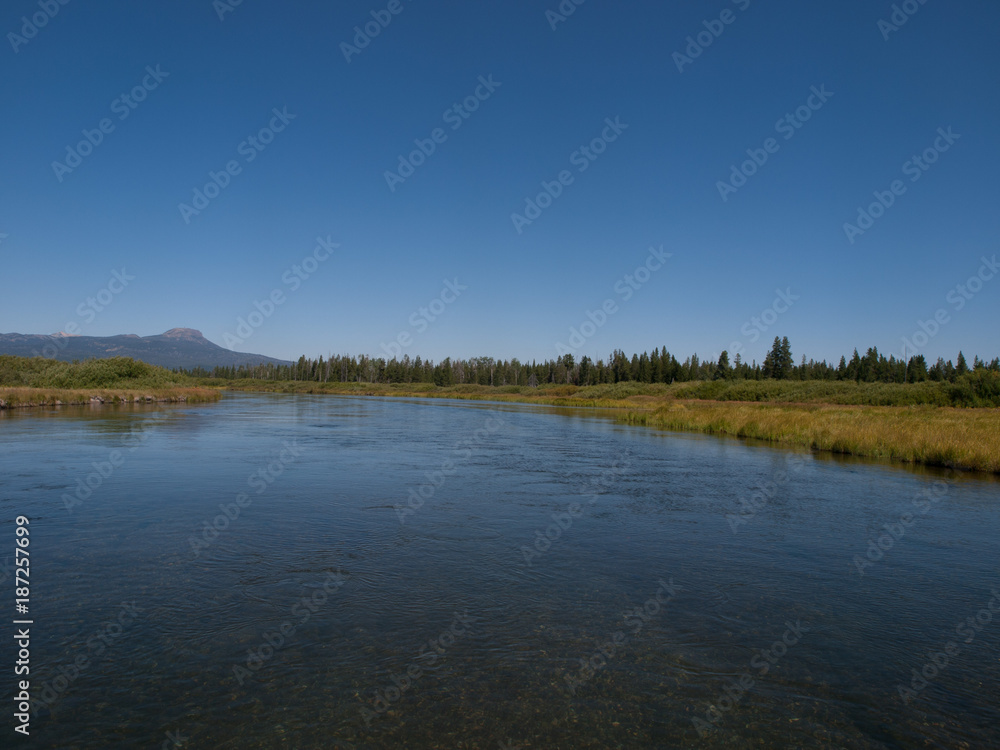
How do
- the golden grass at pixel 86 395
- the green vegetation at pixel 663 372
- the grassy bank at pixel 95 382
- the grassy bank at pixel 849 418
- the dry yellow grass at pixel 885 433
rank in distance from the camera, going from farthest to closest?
the green vegetation at pixel 663 372
the grassy bank at pixel 95 382
the golden grass at pixel 86 395
the grassy bank at pixel 849 418
the dry yellow grass at pixel 885 433

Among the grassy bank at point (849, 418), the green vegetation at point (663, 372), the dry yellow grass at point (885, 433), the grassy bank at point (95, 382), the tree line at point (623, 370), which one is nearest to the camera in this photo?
the dry yellow grass at point (885, 433)

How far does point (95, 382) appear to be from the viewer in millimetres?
51344

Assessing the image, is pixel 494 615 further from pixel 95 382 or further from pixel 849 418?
pixel 95 382

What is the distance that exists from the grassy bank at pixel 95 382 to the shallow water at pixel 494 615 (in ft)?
116

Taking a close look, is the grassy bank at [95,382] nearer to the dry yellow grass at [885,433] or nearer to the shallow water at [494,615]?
the shallow water at [494,615]

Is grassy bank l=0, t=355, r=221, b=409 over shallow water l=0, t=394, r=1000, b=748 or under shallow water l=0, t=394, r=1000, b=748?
over

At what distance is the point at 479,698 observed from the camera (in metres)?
4.58

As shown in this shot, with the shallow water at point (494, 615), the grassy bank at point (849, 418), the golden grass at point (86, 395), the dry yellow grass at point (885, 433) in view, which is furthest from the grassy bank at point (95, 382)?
the dry yellow grass at point (885, 433)

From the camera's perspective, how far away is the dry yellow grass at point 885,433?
18.9m

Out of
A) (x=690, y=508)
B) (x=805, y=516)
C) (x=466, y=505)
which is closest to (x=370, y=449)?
(x=466, y=505)

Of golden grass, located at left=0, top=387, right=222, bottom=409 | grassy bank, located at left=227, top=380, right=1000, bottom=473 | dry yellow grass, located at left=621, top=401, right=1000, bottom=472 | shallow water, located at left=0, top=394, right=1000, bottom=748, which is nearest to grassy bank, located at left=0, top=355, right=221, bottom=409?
golden grass, located at left=0, top=387, right=222, bottom=409

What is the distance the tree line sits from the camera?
99125 mm

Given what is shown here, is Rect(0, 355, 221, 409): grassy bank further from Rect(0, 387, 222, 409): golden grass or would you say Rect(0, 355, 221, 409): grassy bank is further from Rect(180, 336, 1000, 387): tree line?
Rect(180, 336, 1000, 387): tree line

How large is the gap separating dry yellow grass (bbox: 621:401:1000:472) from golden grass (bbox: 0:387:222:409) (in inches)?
1688
